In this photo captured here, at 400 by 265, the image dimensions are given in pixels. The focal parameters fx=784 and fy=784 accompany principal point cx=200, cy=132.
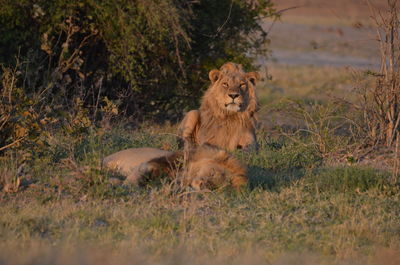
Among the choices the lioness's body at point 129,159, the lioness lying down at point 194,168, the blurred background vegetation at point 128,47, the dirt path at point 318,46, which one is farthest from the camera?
the dirt path at point 318,46

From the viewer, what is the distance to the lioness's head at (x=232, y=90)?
886 cm

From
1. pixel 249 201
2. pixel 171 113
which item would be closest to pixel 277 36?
pixel 171 113

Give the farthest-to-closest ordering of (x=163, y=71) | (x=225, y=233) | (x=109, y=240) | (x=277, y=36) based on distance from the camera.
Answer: (x=277, y=36) → (x=163, y=71) → (x=225, y=233) → (x=109, y=240)

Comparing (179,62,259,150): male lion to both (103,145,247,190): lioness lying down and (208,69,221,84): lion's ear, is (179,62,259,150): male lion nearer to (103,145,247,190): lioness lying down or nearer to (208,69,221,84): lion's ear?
(208,69,221,84): lion's ear

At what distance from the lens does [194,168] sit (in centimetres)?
687

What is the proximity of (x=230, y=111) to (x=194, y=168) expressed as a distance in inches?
88.2

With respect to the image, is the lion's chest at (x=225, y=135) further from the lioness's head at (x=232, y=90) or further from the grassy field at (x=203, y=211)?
the grassy field at (x=203, y=211)

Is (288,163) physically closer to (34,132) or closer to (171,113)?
(34,132)

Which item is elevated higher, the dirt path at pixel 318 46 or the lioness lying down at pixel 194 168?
the lioness lying down at pixel 194 168

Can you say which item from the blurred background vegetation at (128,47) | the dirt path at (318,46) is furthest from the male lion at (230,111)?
the dirt path at (318,46)

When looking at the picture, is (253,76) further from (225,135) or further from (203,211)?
(203,211)

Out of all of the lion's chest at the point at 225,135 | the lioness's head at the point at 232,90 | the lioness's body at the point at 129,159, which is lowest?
the lion's chest at the point at 225,135

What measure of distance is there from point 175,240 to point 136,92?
7.18 metres

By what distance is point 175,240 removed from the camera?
5.26m
